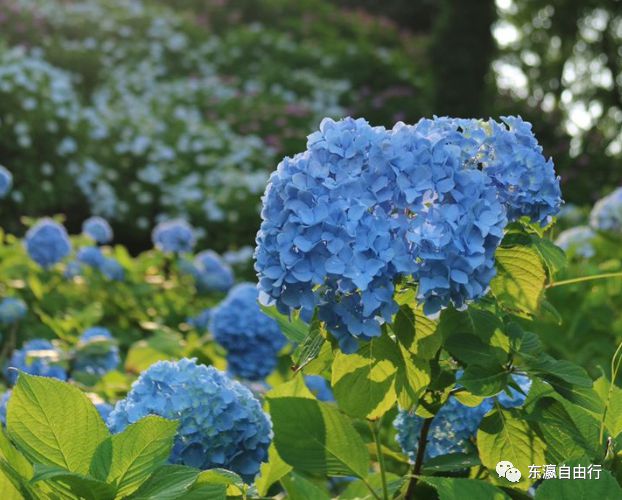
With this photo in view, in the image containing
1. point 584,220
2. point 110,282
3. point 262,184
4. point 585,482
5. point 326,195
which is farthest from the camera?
point 262,184

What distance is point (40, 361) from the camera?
2750 mm

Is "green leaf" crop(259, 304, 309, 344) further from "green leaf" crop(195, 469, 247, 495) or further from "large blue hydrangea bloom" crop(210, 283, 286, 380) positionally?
"large blue hydrangea bloom" crop(210, 283, 286, 380)

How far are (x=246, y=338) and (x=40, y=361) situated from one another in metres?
0.61

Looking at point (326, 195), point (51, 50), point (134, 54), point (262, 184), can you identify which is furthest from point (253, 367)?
point (134, 54)

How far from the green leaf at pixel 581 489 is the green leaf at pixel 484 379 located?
0.19m

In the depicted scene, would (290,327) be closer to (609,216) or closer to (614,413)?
(614,413)

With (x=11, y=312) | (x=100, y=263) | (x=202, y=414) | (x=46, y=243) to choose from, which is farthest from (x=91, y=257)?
(x=202, y=414)

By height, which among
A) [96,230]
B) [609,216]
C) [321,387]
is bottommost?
[321,387]

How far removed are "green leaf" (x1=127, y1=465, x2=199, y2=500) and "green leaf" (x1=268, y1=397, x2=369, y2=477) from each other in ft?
0.64

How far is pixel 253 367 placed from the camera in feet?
9.71

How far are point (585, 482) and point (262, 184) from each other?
23.3ft

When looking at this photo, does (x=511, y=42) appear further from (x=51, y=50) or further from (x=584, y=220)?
(x=584, y=220)

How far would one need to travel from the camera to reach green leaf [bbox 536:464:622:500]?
102cm

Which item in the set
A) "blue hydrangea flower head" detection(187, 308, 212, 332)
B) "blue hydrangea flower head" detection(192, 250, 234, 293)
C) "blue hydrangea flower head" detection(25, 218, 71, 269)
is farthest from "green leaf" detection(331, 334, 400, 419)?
"blue hydrangea flower head" detection(192, 250, 234, 293)
